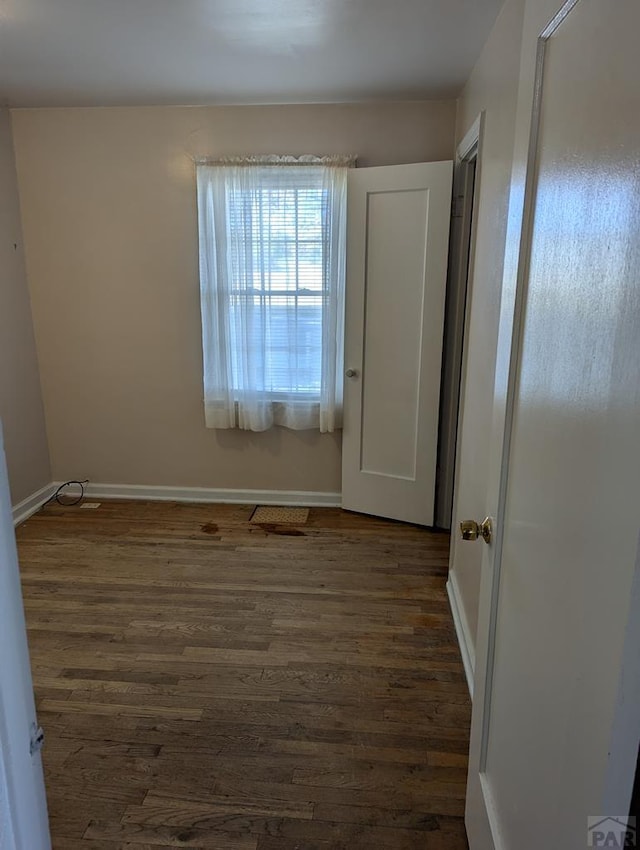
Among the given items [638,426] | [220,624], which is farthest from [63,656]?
[638,426]

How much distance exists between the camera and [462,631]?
2.39 metres

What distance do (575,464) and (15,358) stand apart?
364 cm

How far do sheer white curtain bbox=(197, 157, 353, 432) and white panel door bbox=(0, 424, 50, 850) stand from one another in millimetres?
2877

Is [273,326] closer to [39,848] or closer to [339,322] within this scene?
[339,322]

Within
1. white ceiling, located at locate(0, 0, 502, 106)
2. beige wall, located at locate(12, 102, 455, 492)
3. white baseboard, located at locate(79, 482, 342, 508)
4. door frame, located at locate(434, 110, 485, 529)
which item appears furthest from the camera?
white baseboard, located at locate(79, 482, 342, 508)

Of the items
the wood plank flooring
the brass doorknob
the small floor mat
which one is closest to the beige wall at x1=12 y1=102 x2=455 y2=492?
the small floor mat

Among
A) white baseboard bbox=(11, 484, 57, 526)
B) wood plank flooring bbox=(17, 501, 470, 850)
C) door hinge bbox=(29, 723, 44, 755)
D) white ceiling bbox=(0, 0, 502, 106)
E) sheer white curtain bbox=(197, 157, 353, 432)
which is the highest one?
white ceiling bbox=(0, 0, 502, 106)

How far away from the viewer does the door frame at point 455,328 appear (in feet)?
9.77

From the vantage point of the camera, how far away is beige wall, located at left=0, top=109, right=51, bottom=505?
11.4 ft

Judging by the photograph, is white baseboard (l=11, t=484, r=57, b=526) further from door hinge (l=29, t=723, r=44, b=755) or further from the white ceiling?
door hinge (l=29, t=723, r=44, b=755)

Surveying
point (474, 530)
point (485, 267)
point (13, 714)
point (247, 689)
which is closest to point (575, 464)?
point (474, 530)

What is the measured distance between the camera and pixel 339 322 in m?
3.51

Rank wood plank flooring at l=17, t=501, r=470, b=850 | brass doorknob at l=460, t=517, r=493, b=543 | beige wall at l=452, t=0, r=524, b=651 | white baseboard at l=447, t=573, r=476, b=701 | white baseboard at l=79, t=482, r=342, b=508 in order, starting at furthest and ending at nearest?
white baseboard at l=79, t=482, r=342, b=508
white baseboard at l=447, t=573, r=476, b=701
beige wall at l=452, t=0, r=524, b=651
wood plank flooring at l=17, t=501, r=470, b=850
brass doorknob at l=460, t=517, r=493, b=543

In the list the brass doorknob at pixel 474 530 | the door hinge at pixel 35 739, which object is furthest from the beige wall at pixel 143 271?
the door hinge at pixel 35 739
